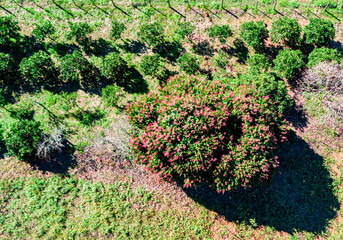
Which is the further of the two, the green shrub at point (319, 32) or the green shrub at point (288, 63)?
the green shrub at point (319, 32)

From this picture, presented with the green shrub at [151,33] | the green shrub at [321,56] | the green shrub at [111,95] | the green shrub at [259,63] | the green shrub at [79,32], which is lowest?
the green shrub at [111,95]

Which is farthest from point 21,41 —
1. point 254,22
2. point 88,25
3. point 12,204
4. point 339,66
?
point 339,66

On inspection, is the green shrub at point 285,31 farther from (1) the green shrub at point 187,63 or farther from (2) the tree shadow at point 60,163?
(2) the tree shadow at point 60,163

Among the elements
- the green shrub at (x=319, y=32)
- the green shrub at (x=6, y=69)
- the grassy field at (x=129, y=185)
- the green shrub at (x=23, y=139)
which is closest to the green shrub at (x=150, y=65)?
the grassy field at (x=129, y=185)

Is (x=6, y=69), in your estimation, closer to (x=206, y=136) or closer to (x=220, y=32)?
(x=206, y=136)

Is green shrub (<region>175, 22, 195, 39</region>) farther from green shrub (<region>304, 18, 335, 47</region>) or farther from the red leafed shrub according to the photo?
green shrub (<region>304, 18, 335, 47</region>)

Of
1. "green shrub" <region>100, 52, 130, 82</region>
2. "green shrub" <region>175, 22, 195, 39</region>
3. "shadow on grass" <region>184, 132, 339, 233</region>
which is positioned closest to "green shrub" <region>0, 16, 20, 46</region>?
"green shrub" <region>100, 52, 130, 82</region>
